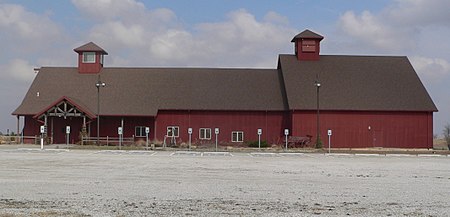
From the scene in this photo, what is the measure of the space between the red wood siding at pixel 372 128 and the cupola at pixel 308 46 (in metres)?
8.71

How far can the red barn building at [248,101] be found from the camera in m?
56.1

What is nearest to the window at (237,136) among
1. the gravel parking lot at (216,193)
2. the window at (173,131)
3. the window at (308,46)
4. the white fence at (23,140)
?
the window at (173,131)

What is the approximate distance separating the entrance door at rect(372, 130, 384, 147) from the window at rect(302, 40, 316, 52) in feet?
38.0

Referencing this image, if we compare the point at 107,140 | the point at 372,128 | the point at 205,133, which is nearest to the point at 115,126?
the point at 107,140

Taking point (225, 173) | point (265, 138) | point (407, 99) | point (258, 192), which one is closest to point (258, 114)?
point (265, 138)

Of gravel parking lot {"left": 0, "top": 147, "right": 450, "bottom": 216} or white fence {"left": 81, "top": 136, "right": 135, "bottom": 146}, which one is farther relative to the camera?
white fence {"left": 81, "top": 136, "right": 135, "bottom": 146}

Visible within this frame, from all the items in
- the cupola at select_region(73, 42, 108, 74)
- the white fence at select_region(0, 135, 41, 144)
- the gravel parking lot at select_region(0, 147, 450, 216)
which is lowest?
the gravel parking lot at select_region(0, 147, 450, 216)

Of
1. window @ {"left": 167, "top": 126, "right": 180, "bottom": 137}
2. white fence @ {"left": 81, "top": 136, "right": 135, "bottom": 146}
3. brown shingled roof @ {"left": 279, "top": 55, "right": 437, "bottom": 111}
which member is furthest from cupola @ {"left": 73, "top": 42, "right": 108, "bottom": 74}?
brown shingled roof @ {"left": 279, "top": 55, "right": 437, "bottom": 111}

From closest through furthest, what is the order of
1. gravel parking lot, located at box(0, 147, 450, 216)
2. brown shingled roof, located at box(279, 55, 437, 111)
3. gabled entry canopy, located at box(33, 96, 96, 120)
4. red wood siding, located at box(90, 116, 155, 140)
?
gravel parking lot, located at box(0, 147, 450, 216)
gabled entry canopy, located at box(33, 96, 96, 120)
brown shingled roof, located at box(279, 55, 437, 111)
red wood siding, located at box(90, 116, 155, 140)

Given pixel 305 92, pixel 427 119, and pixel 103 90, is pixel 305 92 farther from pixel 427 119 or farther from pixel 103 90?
pixel 103 90

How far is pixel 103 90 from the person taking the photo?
59.7 metres

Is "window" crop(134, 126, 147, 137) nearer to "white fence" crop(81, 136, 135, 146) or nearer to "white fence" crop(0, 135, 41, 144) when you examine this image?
"white fence" crop(81, 136, 135, 146)

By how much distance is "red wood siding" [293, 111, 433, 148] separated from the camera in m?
56.0

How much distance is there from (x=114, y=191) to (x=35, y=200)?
2.58 meters
